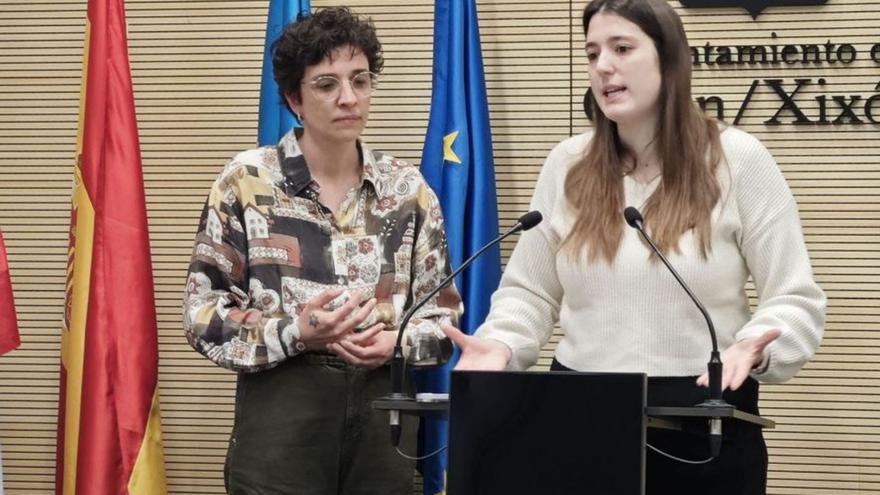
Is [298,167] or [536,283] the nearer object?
[536,283]

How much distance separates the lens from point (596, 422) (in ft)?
7.01

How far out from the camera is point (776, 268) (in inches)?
98.1

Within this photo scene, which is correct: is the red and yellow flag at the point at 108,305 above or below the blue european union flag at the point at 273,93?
below

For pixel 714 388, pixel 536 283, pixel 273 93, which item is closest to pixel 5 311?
pixel 273 93

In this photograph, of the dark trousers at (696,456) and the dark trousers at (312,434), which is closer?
the dark trousers at (696,456)

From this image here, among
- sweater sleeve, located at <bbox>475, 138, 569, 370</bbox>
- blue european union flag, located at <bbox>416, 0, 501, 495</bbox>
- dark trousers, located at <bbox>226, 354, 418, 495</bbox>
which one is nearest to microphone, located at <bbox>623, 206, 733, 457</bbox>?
sweater sleeve, located at <bbox>475, 138, 569, 370</bbox>

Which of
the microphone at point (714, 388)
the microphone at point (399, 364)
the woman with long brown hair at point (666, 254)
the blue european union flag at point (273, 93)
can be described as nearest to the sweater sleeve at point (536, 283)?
the woman with long brown hair at point (666, 254)

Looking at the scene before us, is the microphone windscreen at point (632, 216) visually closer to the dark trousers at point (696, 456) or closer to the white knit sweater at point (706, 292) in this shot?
the white knit sweater at point (706, 292)

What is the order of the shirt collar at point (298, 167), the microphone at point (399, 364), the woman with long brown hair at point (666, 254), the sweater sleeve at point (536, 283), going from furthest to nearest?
the shirt collar at point (298, 167) < the sweater sleeve at point (536, 283) < the woman with long brown hair at point (666, 254) < the microphone at point (399, 364)

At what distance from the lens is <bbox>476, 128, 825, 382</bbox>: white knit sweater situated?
2469 millimetres

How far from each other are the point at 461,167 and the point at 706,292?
63.3 inches

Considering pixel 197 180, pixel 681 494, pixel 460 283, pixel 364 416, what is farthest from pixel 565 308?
pixel 197 180

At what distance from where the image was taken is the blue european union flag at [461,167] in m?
3.96

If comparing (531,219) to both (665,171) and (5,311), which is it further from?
(5,311)
